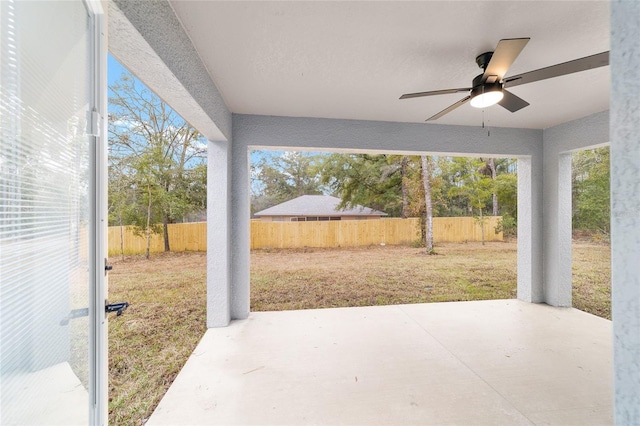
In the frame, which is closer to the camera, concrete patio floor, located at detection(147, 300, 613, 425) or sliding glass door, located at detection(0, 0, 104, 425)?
sliding glass door, located at detection(0, 0, 104, 425)

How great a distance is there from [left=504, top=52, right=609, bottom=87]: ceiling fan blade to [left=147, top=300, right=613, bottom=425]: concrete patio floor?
2403 mm

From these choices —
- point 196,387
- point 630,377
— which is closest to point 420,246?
point 196,387

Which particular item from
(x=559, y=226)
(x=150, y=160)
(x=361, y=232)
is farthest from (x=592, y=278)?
(x=150, y=160)

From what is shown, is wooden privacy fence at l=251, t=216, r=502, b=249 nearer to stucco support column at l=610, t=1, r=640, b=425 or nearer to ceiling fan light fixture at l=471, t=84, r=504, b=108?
ceiling fan light fixture at l=471, t=84, r=504, b=108

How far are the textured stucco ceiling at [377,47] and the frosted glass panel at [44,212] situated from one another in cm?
114

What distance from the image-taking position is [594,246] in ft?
19.2

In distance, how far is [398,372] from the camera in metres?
2.50

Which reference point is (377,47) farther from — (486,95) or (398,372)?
(398,372)

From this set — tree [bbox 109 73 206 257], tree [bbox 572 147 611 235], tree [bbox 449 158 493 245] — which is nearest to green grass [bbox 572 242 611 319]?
tree [bbox 572 147 611 235]

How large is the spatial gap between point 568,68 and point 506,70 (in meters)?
0.36

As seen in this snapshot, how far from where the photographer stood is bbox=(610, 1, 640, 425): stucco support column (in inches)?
22.5

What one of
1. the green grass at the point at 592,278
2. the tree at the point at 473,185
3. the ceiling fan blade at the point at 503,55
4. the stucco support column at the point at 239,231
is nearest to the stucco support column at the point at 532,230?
the green grass at the point at 592,278

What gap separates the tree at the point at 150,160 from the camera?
225 inches

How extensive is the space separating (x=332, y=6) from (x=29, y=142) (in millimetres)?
1736
